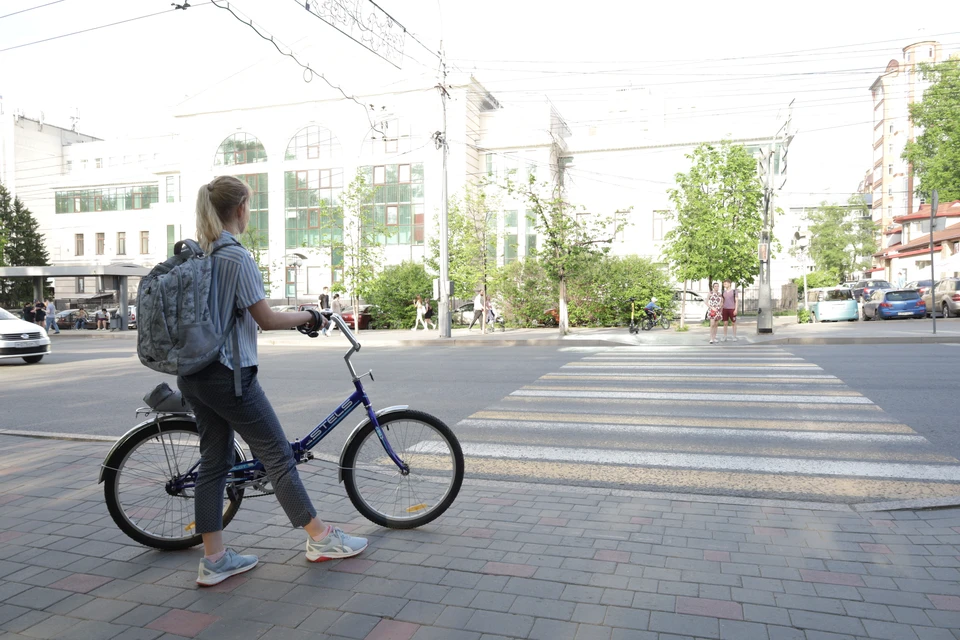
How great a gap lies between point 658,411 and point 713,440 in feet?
5.33

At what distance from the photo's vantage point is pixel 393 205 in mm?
54188

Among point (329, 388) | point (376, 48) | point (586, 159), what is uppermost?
point (586, 159)

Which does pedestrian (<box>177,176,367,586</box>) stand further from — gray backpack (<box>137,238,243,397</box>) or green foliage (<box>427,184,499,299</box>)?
green foliage (<box>427,184,499,299</box>)

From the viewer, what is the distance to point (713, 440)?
7039 millimetres

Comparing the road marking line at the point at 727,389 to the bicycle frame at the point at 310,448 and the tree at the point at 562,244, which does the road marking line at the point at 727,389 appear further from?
the tree at the point at 562,244

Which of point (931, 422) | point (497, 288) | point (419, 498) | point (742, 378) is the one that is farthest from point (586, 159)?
point (419, 498)

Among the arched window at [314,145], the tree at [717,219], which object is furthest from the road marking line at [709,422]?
the arched window at [314,145]

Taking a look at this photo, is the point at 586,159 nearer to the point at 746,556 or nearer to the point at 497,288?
the point at 497,288

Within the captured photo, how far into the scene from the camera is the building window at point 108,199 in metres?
67.8

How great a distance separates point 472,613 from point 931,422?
6.55m

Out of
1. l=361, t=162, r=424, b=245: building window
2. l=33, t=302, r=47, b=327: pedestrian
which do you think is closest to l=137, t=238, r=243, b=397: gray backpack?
l=33, t=302, r=47, b=327: pedestrian

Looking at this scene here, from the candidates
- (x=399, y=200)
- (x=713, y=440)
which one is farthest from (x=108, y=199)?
(x=713, y=440)

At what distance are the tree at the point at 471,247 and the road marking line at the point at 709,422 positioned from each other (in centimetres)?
2625

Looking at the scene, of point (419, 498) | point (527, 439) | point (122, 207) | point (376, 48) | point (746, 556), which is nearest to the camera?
point (746, 556)
